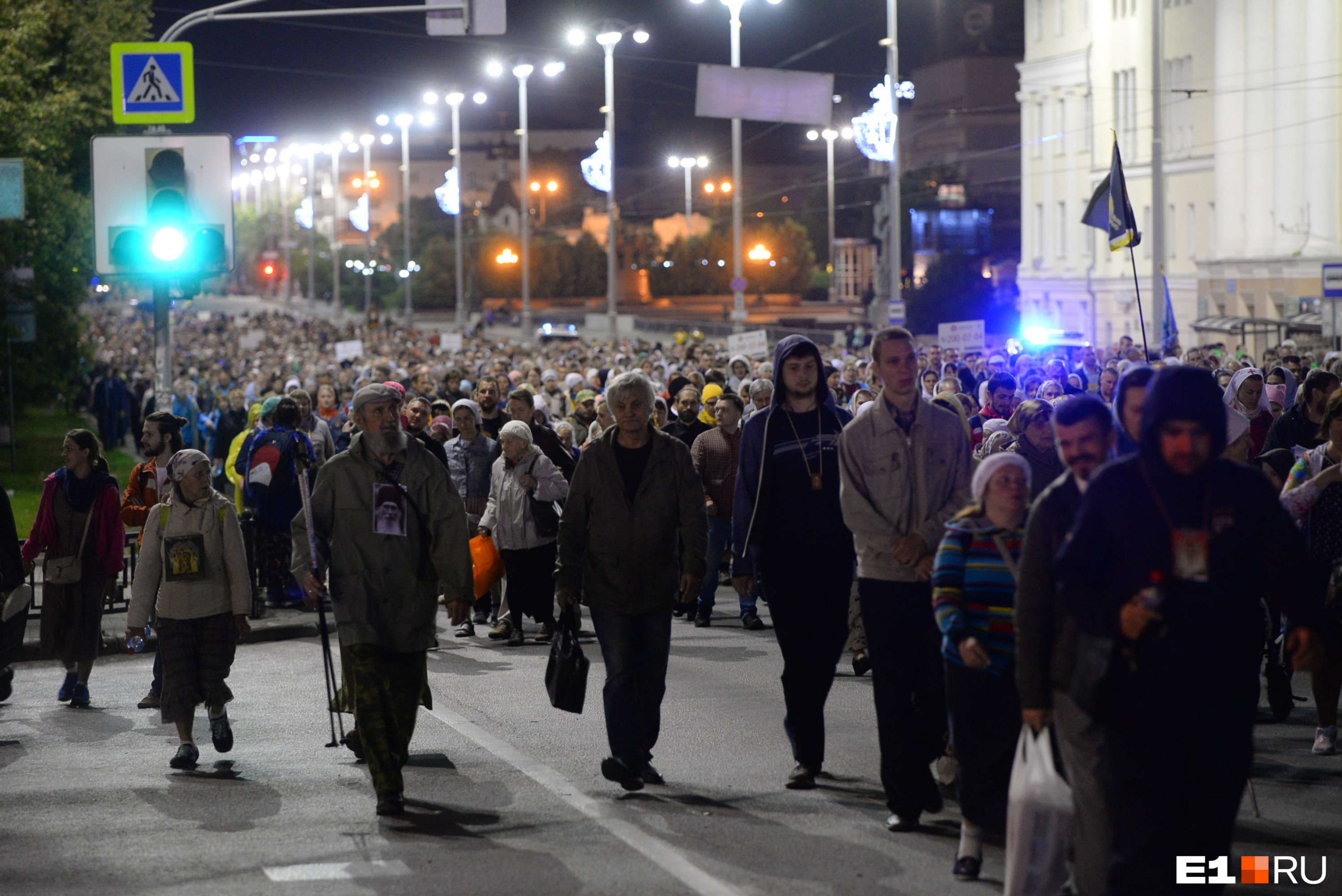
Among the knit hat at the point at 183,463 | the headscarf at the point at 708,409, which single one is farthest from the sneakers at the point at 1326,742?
the headscarf at the point at 708,409

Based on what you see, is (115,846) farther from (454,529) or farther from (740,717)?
(740,717)

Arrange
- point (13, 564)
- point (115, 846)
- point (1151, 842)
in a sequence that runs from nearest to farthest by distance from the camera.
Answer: point (1151, 842) < point (115, 846) < point (13, 564)

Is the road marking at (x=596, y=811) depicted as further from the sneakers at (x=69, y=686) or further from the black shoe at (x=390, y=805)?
the sneakers at (x=69, y=686)

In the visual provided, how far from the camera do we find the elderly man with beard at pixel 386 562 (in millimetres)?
7652

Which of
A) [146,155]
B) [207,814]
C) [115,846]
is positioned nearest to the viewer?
[115,846]

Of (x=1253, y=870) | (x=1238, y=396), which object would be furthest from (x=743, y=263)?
(x=1253, y=870)

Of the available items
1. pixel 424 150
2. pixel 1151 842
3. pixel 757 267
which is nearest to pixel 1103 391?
pixel 1151 842

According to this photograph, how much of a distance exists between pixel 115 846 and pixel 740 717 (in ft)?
11.9

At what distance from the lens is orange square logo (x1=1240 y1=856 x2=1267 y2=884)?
6.29m

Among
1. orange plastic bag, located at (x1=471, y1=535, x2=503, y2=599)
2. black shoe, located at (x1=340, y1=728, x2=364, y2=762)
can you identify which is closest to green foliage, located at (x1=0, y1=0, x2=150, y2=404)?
orange plastic bag, located at (x1=471, y1=535, x2=503, y2=599)

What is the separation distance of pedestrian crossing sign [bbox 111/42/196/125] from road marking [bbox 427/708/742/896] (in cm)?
656

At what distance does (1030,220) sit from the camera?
243 ft

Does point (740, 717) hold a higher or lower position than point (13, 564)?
lower

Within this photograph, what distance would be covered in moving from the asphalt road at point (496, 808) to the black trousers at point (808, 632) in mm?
329
